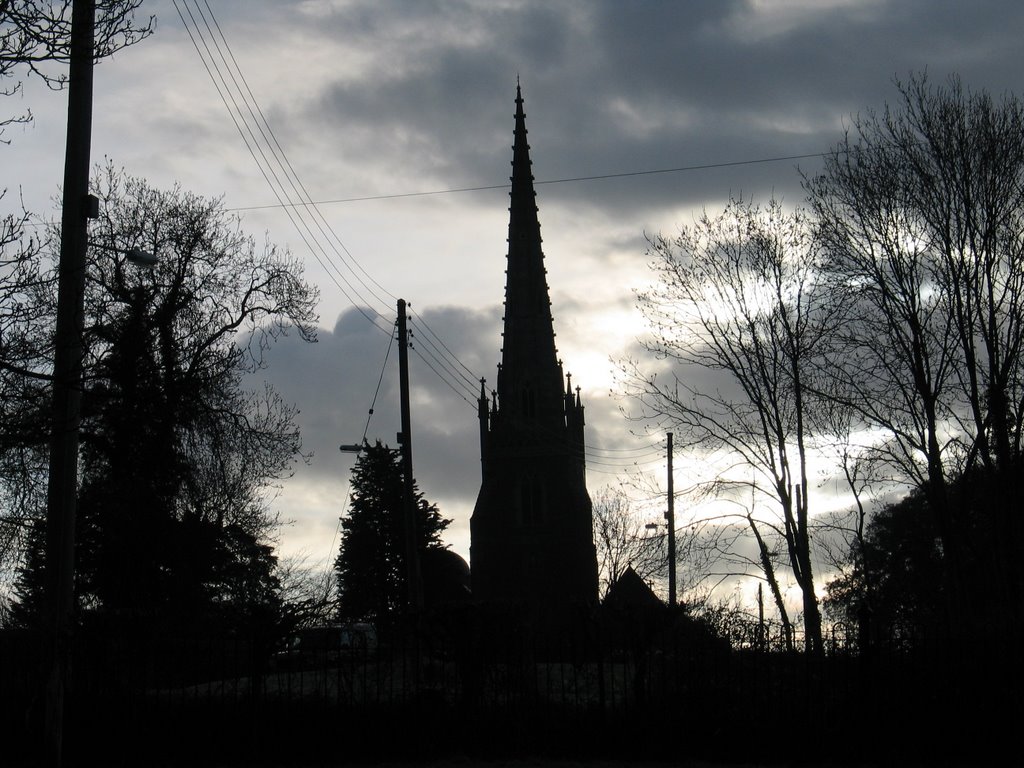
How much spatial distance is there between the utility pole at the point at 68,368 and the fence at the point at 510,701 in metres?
2.29

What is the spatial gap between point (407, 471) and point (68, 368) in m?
14.8

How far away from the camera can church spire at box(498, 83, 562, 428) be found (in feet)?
227

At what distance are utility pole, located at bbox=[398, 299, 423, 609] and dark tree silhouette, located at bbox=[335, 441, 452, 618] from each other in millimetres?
26118

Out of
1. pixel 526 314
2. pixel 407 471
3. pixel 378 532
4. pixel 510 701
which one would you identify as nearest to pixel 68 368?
pixel 510 701

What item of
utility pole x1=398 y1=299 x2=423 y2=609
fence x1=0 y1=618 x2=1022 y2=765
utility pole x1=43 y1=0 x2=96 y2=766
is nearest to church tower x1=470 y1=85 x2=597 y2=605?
utility pole x1=398 y1=299 x2=423 y2=609

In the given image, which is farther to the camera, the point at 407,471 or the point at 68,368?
the point at 407,471

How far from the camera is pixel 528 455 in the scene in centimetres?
7162

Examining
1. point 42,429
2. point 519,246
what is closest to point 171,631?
point 42,429

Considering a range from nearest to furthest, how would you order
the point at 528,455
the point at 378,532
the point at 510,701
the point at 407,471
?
the point at 510,701 → the point at 407,471 → the point at 378,532 → the point at 528,455

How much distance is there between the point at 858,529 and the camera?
97.4ft

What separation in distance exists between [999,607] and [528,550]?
165 ft

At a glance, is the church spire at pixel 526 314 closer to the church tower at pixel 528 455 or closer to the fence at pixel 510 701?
the church tower at pixel 528 455

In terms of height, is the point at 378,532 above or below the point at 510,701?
above

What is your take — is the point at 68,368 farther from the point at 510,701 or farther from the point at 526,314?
the point at 526,314
